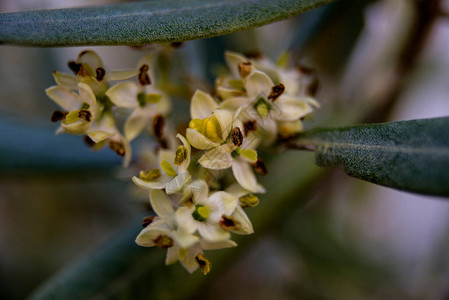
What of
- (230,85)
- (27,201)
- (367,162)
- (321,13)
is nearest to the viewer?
(367,162)

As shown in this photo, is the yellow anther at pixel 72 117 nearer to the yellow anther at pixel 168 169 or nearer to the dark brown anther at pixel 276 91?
the yellow anther at pixel 168 169

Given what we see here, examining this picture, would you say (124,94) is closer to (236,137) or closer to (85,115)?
(85,115)

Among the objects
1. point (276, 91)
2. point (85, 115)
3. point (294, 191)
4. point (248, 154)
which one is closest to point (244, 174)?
point (248, 154)

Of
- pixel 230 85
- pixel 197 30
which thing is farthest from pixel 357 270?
pixel 197 30

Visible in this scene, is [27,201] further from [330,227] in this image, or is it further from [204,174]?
[204,174]

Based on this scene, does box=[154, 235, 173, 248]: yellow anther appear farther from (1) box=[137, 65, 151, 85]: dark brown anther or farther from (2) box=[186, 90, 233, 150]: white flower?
(1) box=[137, 65, 151, 85]: dark brown anther

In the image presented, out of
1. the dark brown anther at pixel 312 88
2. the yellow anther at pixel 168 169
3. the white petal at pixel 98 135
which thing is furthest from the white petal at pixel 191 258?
the dark brown anther at pixel 312 88

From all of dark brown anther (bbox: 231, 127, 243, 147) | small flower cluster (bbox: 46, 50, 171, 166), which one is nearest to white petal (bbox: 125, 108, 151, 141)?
small flower cluster (bbox: 46, 50, 171, 166)
